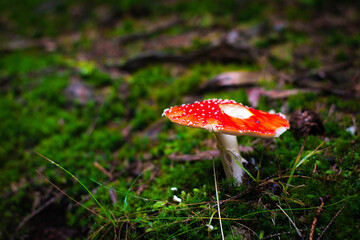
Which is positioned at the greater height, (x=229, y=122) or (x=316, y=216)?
(x=229, y=122)

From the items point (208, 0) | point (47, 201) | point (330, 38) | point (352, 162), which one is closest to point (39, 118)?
point (47, 201)

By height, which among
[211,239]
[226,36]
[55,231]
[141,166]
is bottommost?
[55,231]

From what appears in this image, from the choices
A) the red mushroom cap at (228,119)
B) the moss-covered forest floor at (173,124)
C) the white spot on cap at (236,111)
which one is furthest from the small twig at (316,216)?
the white spot on cap at (236,111)

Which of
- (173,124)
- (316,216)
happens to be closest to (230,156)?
(316,216)

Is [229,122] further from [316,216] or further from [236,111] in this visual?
[316,216]

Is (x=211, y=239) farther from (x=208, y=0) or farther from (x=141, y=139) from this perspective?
(x=208, y=0)

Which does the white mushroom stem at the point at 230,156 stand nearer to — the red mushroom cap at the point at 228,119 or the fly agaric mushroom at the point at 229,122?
the fly agaric mushroom at the point at 229,122
